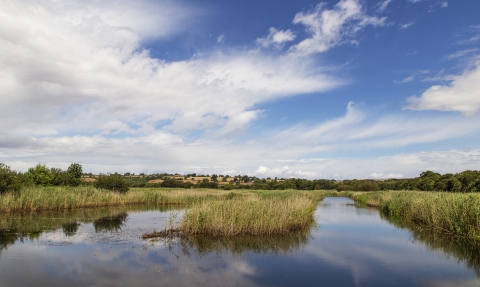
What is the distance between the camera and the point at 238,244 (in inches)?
529

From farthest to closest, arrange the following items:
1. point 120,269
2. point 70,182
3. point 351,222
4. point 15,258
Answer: point 70,182 < point 351,222 < point 15,258 < point 120,269

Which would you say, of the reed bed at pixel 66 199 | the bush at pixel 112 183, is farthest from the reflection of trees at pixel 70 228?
the bush at pixel 112 183

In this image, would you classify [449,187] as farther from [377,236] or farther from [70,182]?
[70,182]

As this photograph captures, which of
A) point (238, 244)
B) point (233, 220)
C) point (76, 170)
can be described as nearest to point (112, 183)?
point (76, 170)

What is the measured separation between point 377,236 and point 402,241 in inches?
60.1

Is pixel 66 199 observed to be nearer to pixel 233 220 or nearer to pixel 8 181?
pixel 8 181

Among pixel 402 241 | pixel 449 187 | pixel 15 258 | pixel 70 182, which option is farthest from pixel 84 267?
pixel 449 187

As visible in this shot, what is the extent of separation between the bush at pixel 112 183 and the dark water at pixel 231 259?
16.9 meters

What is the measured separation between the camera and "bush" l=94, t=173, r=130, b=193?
1337 inches

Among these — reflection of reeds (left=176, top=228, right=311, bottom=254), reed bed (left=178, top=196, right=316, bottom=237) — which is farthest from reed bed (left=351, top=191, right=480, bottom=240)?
reed bed (left=178, top=196, right=316, bottom=237)

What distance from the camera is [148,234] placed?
A: 15.1 metres

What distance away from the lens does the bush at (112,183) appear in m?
34.0

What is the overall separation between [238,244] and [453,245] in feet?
29.8

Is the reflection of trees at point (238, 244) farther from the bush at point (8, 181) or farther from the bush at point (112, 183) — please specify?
the bush at point (112, 183)
